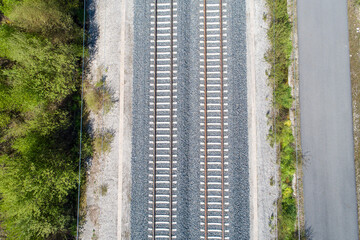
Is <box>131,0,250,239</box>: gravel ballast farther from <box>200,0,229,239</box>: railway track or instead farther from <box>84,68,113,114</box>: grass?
<box>84,68,113,114</box>: grass

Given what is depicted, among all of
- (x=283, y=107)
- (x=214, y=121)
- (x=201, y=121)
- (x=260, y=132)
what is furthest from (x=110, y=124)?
(x=283, y=107)

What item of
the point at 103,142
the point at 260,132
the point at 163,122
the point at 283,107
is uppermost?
the point at 283,107

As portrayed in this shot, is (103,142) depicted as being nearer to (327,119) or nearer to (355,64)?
(327,119)

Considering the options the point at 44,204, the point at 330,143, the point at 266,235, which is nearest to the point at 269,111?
the point at 330,143

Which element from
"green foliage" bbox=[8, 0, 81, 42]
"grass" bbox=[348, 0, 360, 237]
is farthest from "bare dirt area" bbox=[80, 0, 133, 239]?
"grass" bbox=[348, 0, 360, 237]

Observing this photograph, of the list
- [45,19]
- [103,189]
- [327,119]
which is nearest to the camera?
[45,19]
